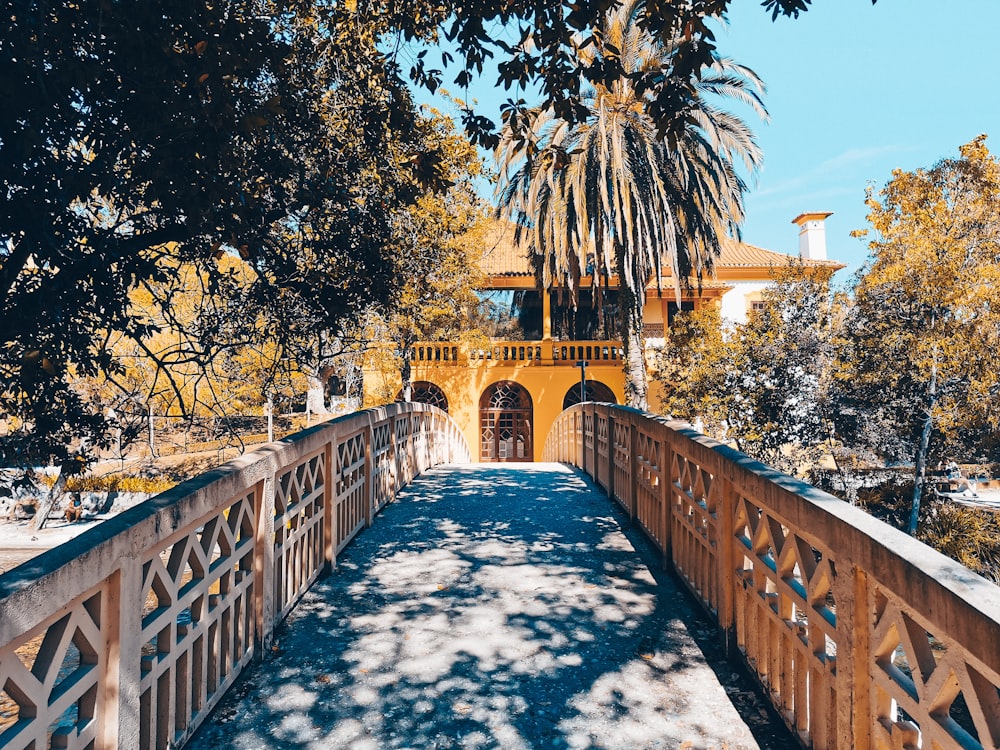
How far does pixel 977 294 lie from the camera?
1460 centimetres

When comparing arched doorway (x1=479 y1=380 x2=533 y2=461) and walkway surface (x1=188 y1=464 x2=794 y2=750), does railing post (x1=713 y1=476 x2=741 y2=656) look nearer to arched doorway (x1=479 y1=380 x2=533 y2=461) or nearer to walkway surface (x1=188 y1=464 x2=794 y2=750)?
walkway surface (x1=188 y1=464 x2=794 y2=750)

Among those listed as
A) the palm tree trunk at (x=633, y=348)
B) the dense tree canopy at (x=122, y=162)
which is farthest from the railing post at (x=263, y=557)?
the palm tree trunk at (x=633, y=348)

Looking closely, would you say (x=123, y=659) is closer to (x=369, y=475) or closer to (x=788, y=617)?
(x=788, y=617)

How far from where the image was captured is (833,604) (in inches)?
129

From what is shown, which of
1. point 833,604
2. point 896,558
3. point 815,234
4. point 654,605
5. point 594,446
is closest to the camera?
point 896,558

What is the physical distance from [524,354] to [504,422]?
2.81 meters

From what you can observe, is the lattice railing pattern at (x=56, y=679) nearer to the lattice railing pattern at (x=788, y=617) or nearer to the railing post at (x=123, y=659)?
the railing post at (x=123, y=659)

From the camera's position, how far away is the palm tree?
15.4m

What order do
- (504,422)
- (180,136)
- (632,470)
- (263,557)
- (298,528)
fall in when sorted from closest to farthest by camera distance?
(263,557) → (180,136) → (298,528) → (632,470) → (504,422)

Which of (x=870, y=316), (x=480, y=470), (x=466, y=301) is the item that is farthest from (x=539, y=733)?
(x=466, y=301)

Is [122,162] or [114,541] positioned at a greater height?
[122,162]

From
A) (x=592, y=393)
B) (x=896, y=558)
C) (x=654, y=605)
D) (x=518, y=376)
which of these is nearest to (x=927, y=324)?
(x=592, y=393)

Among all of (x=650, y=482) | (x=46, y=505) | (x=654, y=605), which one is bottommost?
(x=46, y=505)

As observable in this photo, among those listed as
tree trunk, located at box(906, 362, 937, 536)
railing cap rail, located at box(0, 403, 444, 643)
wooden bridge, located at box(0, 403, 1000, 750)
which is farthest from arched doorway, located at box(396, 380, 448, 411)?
railing cap rail, located at box(0, 403, 444, 643)
